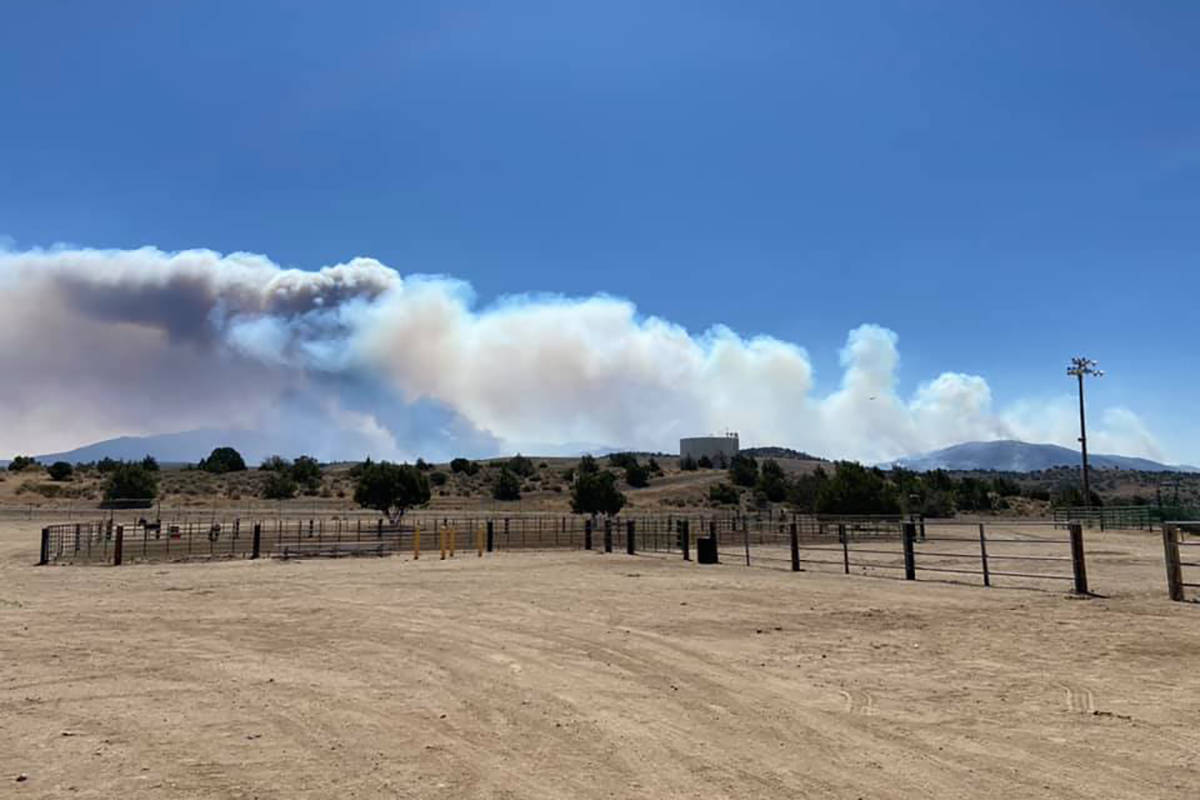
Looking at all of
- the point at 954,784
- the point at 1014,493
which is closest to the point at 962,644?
the point at 954,784

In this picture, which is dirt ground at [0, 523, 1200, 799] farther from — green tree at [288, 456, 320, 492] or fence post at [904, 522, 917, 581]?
green tree at [288, 456, 320, 492]

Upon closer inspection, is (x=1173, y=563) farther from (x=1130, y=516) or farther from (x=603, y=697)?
(x=1130, y=516)

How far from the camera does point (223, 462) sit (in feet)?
411

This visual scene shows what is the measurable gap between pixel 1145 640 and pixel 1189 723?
5.06 meters

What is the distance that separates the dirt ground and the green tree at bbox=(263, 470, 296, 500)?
253 ft

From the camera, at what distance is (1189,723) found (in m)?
7.67

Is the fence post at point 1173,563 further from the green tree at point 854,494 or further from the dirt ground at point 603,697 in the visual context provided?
the green tree at point 854,494

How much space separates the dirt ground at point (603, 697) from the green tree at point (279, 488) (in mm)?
77249

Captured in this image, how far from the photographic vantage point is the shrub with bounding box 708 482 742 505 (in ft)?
340

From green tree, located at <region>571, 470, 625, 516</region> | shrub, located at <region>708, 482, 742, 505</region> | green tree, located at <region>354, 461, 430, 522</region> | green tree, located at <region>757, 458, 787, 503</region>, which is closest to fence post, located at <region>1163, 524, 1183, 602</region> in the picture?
green tree, located at <region>354, 461, 430, 522</region>

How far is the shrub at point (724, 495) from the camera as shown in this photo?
10369 centimetres

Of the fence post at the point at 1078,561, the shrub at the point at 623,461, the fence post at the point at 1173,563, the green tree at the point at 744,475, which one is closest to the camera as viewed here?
the fence post at the point at 1173,563

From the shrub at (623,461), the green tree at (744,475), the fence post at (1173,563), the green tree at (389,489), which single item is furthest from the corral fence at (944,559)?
the shrub at (623,461)

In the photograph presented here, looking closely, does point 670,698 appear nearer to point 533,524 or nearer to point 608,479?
point 533,524
